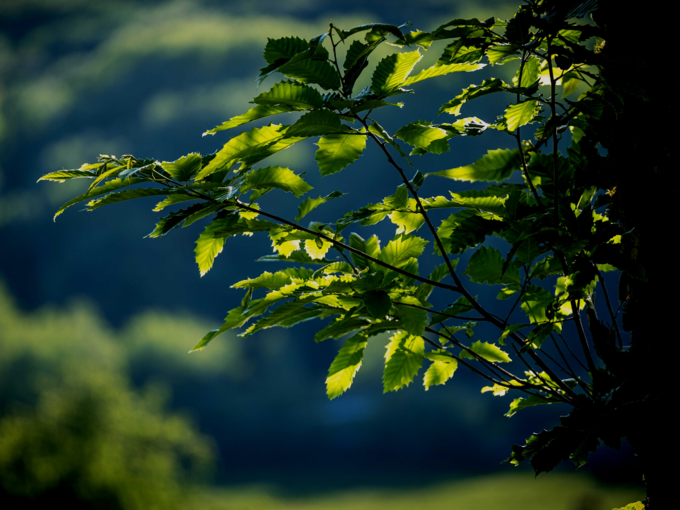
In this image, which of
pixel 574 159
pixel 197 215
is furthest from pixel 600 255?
pixel 197 215

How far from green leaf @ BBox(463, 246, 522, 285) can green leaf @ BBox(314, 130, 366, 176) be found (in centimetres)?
32

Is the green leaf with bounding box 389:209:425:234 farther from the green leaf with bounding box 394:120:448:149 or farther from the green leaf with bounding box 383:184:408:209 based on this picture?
the green leaf with bounding box 394:120:448:149

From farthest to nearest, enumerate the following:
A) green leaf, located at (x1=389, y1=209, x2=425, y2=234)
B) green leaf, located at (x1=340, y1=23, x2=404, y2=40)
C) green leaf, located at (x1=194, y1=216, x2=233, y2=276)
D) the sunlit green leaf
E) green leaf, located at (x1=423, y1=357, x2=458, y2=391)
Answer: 1. green leaf, located at (x1=423, y1=357, x2=458, y2=391)
2. green leaf, located at (x1=389, y1=209, x2=425, y2=234)
3. green leaf, located at (x1=194, y1=216, x2=233, y2=276)
4. the sunlit green leaf
5. green leaf, located at (x1=340, y1=23, x2=404, y2=40)

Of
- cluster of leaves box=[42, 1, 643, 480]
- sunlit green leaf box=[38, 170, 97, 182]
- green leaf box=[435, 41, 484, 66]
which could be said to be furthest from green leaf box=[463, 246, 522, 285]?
sunlit green leaf box=[38, 170, 97, 182]

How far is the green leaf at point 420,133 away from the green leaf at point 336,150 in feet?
0.27

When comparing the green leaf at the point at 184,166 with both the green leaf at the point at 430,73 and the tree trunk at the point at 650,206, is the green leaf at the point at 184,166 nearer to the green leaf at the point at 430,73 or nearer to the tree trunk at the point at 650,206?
the green leaf at the point at 430,73

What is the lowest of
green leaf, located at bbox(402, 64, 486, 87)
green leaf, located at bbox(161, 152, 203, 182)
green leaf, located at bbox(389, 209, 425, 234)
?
green leaf, located at bbox(389, 209, 425, 234)

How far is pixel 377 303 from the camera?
23.9 inches

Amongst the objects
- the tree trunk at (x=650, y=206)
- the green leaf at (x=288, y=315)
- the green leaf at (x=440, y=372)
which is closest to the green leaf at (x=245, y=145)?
the green leaf at (x=288, y=315)

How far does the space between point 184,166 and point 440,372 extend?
2.18 feet

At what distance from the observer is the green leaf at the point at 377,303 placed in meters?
0.59

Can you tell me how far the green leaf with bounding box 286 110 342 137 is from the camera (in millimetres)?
528

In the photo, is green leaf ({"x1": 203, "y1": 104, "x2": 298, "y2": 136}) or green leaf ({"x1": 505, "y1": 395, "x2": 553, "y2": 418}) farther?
green leaf ({"x1": 505, "y1": 395, "x2": 553, "y2": 418})

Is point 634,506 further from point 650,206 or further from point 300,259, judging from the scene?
point 300,259
